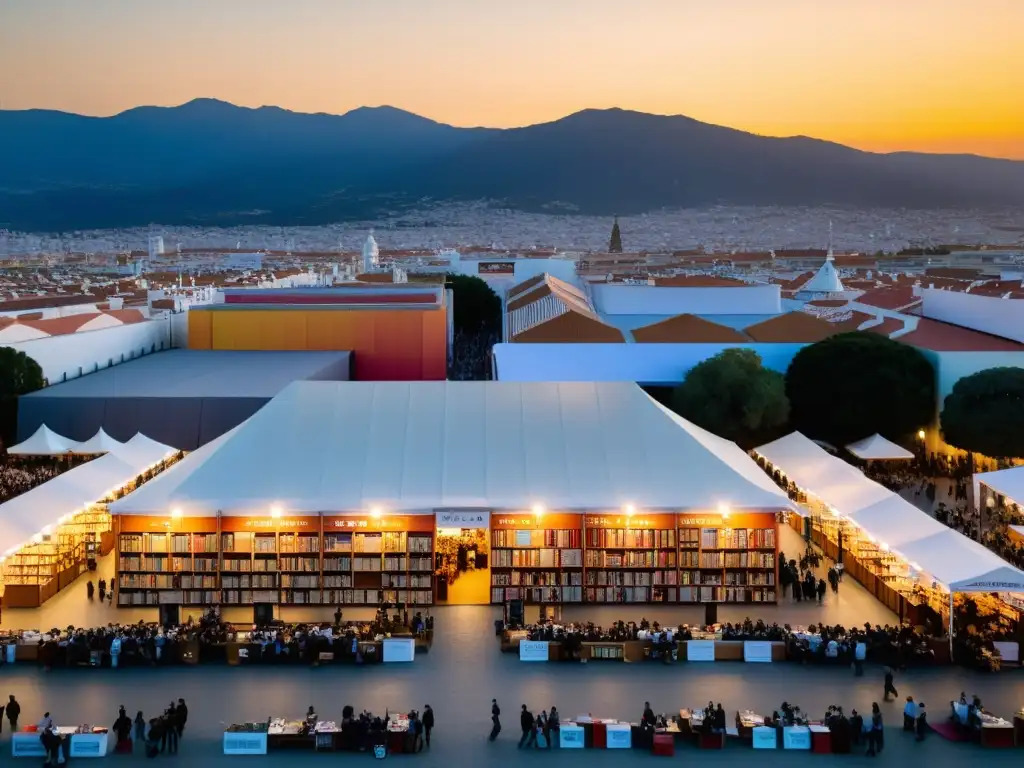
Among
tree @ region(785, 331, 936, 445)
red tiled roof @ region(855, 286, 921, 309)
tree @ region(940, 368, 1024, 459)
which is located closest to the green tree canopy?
red tiled roof @ region(855, 286, 921, 309)

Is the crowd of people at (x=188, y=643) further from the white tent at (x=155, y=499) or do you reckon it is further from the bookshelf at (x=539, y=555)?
the bookshelf at (x=539, y=555)

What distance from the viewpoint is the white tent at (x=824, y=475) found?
1819 centimetres

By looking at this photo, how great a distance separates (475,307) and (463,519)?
49.8m

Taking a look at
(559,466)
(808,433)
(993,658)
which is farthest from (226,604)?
(808,433)

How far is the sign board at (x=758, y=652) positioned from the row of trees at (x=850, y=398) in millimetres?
13523

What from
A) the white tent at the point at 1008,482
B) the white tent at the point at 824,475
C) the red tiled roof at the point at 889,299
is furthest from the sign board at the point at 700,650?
the red tiled roof at the point at 889,299

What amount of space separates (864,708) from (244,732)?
23.4ft

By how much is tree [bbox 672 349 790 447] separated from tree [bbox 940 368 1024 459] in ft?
13.8

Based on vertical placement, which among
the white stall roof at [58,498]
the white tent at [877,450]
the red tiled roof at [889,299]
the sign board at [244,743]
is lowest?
the sign board at [244,743]

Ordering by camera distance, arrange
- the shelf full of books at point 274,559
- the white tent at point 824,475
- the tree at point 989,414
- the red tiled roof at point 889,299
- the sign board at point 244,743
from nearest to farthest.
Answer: the sign board at point 244,743, the shelf full of books at point 274,559, the white tent at point 824,475, the tree at point 989,414, the red tiled roof at point 889,299

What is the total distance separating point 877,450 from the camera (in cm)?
2656

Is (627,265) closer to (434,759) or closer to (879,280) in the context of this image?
(879,280)

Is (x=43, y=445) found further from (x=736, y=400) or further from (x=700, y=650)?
(x=700, y=650)

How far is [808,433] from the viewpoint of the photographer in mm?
29016
